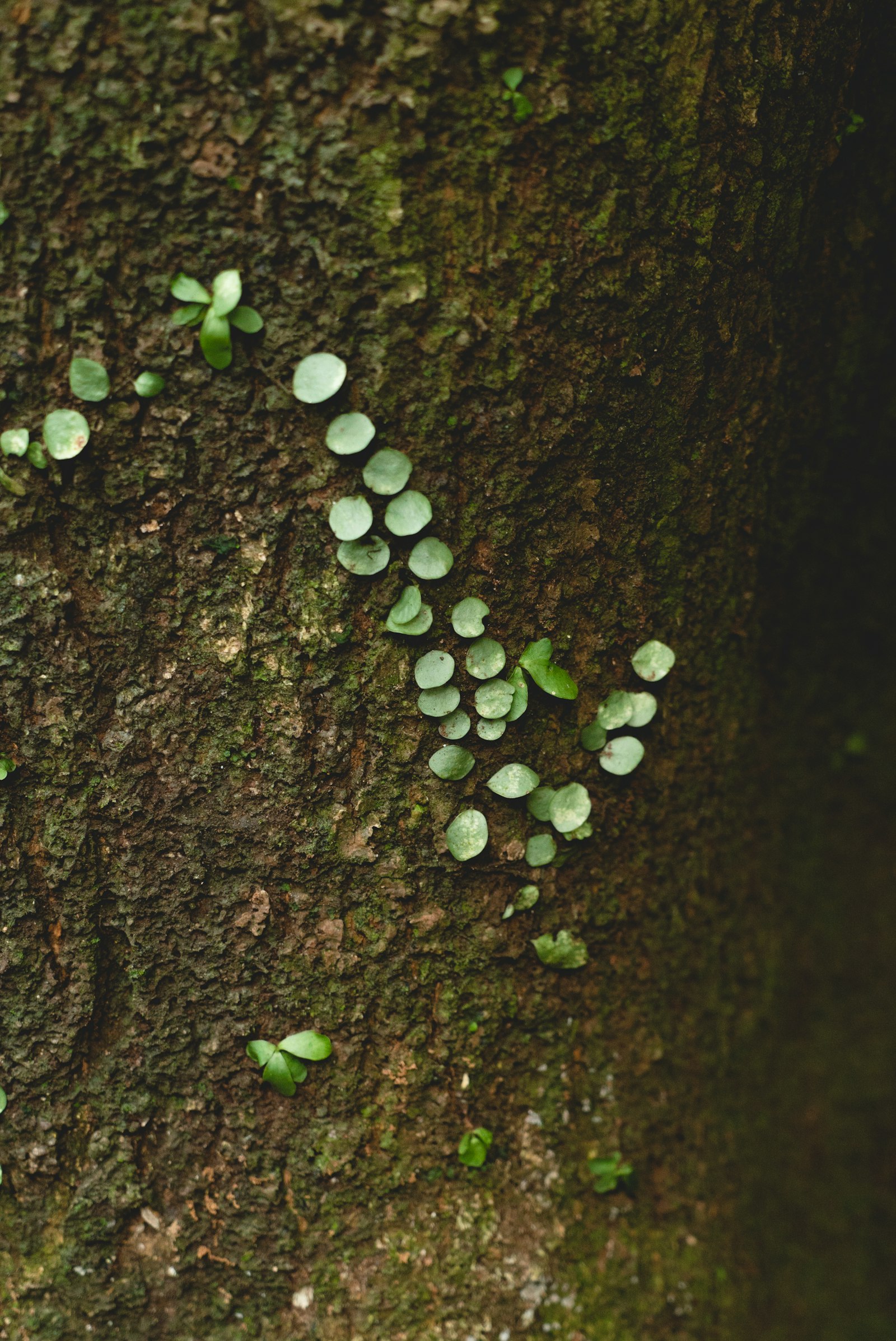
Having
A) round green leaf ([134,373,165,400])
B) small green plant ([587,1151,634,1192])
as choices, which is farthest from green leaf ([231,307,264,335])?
small green plant ([587,1151,634,1192])

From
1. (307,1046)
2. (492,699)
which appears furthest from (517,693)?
(307,1046)

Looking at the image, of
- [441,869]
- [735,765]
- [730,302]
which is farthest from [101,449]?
[735,765]

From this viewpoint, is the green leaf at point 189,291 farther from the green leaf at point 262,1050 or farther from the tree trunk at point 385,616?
the green leaf at point 262,1050

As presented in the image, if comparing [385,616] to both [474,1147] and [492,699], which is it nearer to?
[492,699]

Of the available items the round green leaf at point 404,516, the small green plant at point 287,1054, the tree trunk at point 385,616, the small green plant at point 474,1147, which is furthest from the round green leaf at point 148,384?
the small green plant at point 474,1147

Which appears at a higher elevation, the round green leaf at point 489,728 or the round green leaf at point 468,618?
the round green leaf at point 468,618

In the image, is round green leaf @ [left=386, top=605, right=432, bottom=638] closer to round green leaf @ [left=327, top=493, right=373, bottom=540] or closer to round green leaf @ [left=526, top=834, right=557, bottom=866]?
round green leaf @ [left=327, top=493, right=373, bottom=540]
